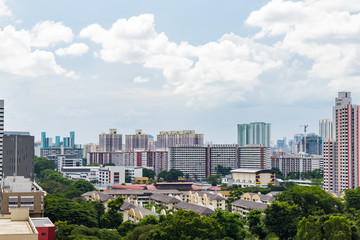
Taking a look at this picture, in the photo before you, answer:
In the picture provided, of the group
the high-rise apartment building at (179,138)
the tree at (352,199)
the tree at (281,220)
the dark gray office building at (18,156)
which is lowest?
the tree at (281,220)

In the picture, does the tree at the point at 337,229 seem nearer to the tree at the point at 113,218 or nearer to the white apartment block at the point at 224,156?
the tree at the point at 113,218

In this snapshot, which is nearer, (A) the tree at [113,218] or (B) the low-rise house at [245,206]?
(A) the tree at [113,218]

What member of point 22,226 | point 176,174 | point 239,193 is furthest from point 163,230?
point 176,174

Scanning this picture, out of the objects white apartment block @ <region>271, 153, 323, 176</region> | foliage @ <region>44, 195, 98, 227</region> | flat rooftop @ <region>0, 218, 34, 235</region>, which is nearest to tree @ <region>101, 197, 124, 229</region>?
foliage @ <region>44, 195, 98, 227</region>

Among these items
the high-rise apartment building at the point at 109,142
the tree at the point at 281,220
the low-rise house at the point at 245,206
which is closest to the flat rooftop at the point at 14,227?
the tree at the point at 281,220

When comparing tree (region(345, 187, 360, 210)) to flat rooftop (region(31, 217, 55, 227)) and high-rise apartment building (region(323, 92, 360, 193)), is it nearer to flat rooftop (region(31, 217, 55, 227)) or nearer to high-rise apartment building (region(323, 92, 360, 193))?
flat rooftop (region(31, 217, 55, 227))

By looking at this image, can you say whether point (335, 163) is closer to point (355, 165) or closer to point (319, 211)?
point (355, 165)

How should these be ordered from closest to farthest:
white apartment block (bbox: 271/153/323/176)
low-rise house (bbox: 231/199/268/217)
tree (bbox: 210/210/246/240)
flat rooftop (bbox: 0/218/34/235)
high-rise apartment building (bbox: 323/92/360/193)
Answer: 1. flat rooftop (bbox: 0/218/34/235)
2. tree (bbox: 210/210/246/240)
3. low-rise house (bbox: 231/199/268/217)
4. high-rise apartment building (bbox: 323/92/360/193)
5. white apartment block (bbox: 271/153/323/176)
